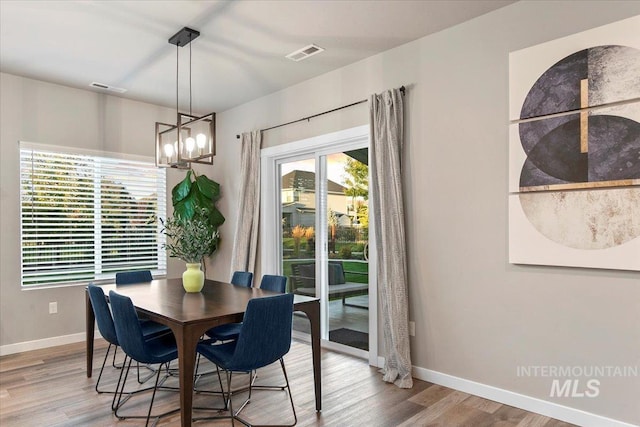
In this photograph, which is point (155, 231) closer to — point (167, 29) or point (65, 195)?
point (65, 195)

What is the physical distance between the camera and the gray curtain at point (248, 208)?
514 cm

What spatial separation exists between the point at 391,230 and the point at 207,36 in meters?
2.31

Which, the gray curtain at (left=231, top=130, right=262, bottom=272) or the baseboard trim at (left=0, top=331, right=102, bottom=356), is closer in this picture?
the baseboard trim at (left=0, top=331, right=102, bottom=356)

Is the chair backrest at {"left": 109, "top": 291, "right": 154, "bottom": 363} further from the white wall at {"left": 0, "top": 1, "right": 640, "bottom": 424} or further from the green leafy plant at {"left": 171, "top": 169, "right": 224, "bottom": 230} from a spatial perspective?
the green leafy plant at {"left": 171, "top": 169, "right": 224, "bottom": 230}

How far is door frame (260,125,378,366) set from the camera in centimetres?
390

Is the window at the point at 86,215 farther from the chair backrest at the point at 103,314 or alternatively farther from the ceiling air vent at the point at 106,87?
the chair backrest at the point at 103,314

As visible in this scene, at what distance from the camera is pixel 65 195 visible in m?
4.75

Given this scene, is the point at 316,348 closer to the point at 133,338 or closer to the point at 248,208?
the point at 133,338

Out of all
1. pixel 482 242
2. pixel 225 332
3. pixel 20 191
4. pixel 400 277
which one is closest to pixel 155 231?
pixel 20 191

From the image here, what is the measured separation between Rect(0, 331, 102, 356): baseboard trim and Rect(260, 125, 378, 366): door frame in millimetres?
2285

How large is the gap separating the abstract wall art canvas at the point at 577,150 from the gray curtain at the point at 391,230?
0.93 metres

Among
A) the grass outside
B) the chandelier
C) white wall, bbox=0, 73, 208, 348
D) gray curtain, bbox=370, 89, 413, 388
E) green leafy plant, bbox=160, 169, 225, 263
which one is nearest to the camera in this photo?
the chandelier

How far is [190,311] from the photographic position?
8.42 ft

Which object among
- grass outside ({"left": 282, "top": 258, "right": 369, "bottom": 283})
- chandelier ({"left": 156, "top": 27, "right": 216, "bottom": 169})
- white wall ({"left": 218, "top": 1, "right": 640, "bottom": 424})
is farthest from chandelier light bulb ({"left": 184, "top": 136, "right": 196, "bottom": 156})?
grass outside ({"left": 282, "top": 258, "right": 369, "bottom": 283})
